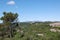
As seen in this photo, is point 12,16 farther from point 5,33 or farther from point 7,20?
point 5,33

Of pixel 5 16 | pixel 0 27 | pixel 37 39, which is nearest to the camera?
pixel 37 39

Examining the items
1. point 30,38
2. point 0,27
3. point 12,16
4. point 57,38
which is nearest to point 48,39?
point 57,38

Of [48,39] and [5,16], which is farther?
[5,16]

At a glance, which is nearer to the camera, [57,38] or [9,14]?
[57,38]

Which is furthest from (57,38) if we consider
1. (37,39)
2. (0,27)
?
(0,27)

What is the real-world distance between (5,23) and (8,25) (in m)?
0.88

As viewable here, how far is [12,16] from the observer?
1438 inches

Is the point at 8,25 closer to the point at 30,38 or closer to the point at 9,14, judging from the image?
the point at 9,14

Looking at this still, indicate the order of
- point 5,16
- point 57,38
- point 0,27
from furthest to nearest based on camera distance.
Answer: point 0,27
point 5,16
point 57,38

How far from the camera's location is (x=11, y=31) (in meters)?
37.2

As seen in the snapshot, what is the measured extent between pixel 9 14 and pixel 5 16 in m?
0.98

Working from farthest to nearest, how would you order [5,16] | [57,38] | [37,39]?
[5,16] < [37,39] < [57,38]

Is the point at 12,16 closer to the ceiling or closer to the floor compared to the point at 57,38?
closer to the ceiling

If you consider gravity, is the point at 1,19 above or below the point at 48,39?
above
